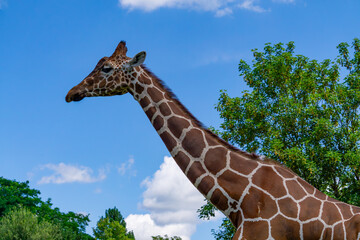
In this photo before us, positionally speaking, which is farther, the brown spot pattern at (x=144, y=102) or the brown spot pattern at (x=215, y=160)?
the brown spot pattern at (x=144, y=102)

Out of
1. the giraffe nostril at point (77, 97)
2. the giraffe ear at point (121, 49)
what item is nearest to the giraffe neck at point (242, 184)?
the giraffe ear at point (121, 49)

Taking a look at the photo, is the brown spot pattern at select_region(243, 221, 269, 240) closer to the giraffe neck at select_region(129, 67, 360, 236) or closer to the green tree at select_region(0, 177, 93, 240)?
the giraffe neck at select_region(129, 67, 360, 236)

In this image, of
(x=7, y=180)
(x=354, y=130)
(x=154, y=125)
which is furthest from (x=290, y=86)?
(x=7, y=180)

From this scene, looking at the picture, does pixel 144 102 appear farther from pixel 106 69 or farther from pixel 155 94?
pixel 106 69

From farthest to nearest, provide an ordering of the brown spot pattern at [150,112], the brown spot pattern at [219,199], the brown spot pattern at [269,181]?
1. the brown spot pattern at [150,112]
2. the brown spot pattern at [219,199]
3. the brown spot pattern at [269,181]

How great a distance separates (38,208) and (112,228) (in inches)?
279

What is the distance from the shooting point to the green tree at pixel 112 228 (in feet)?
124

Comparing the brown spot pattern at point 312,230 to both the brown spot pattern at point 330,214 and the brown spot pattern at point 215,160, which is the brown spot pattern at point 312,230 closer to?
the brown spot pattern at point 330,214

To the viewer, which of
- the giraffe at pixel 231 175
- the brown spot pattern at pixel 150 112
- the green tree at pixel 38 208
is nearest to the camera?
the giraffe at pixel 231 175

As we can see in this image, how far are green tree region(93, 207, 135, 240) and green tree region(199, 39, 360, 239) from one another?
787 inches

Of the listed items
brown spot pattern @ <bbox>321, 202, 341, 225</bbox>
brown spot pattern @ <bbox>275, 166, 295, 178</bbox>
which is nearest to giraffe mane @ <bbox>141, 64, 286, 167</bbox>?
brown spot pattern @ <bbox>275, 166, 295, 178</bbox>

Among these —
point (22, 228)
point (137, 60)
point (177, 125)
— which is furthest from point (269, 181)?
point (22, 228)

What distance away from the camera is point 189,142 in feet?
23.9

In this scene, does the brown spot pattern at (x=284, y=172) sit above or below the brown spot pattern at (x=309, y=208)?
above
